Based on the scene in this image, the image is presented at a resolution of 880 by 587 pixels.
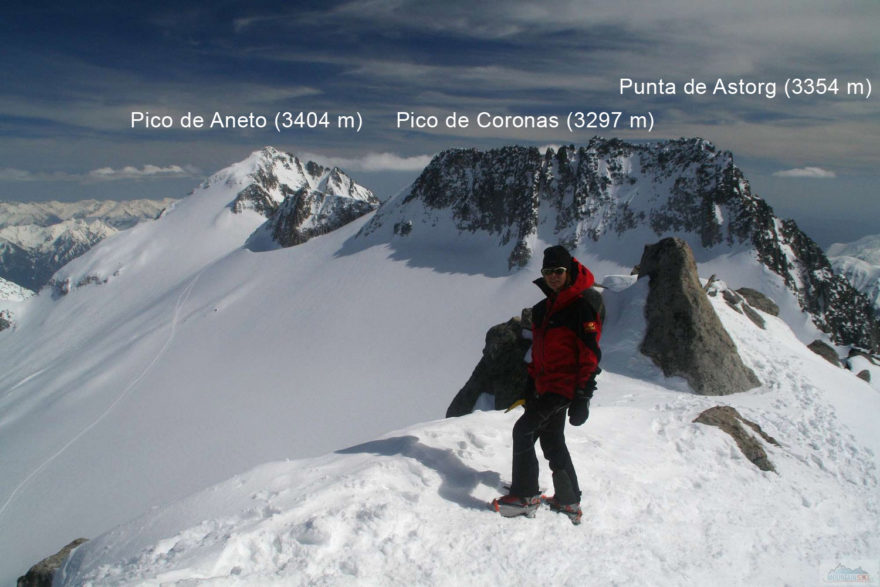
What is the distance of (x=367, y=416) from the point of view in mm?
29219

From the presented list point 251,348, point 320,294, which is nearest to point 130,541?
point 251,348

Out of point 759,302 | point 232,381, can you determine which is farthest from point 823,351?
point 232,381

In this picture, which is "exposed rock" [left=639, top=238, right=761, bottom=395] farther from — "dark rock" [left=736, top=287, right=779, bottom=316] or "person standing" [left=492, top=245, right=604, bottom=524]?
"dark rock" [left=736, top=287, right=779, bottom=316]

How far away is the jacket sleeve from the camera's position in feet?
18.2

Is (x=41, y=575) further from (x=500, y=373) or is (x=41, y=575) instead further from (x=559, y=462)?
(x=500, y=373)

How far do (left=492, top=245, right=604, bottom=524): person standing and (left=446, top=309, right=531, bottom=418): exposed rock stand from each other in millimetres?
6866

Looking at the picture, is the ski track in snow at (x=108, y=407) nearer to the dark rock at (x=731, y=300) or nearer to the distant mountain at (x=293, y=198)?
the distant mountain at (x=293, y=198)

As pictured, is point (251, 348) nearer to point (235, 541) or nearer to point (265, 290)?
point (265, 290)

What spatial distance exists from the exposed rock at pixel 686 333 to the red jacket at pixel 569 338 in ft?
27.8

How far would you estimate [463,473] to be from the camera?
639cm

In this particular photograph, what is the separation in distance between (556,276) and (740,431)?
605 centimetres

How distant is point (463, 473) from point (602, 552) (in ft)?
6.16

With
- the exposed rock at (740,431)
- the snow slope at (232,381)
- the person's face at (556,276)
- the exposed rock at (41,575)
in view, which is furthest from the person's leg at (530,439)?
the snow slope at (232,381)

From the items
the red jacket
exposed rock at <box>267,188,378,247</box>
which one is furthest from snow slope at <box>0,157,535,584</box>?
the red jacket
